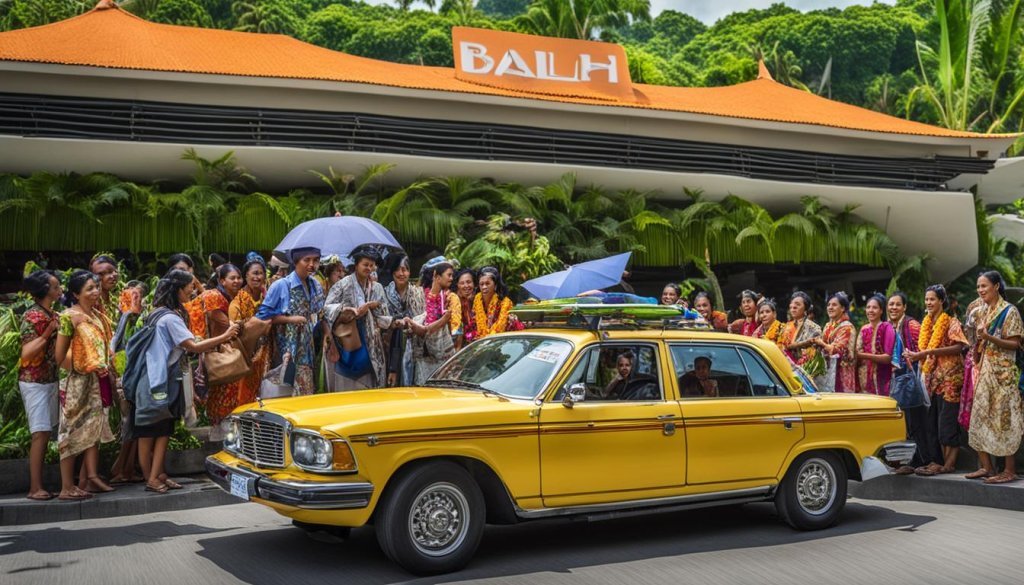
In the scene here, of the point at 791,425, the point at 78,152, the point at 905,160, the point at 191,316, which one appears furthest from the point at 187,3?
the point at 791,425

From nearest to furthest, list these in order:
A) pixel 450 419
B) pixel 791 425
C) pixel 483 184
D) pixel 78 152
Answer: pixel 450 419 < pixel 791 425 < pixel 78 152 < pixel 483 184

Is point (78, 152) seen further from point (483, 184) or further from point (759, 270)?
point (759, 270)

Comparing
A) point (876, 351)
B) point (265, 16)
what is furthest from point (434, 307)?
point (265, 16)

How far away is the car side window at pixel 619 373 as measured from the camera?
7145 millimetres

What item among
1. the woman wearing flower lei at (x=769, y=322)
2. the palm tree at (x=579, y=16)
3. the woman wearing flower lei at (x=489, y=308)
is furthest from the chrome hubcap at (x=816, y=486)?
the palm tree at (x=579, y=16)

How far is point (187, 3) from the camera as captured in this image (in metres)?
46.9

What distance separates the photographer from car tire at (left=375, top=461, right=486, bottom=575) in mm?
6125

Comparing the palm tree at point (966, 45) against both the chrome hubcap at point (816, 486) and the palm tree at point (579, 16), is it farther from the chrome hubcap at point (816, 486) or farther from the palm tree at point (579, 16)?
the chrome hubcap at point (816, 486)

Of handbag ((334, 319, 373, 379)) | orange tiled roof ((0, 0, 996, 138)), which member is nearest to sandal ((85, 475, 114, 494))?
handbag ((334, 319, 373, 379))

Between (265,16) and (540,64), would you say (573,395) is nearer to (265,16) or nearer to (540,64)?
(540,64)

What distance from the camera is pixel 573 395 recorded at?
6742mm

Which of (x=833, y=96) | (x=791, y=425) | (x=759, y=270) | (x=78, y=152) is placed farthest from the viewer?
(x=833, y=96)

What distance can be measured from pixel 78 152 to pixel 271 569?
12.8 m

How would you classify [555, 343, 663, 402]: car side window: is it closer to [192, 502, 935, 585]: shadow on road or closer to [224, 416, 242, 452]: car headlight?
[192, 502, 935, 585]: shadow on road
